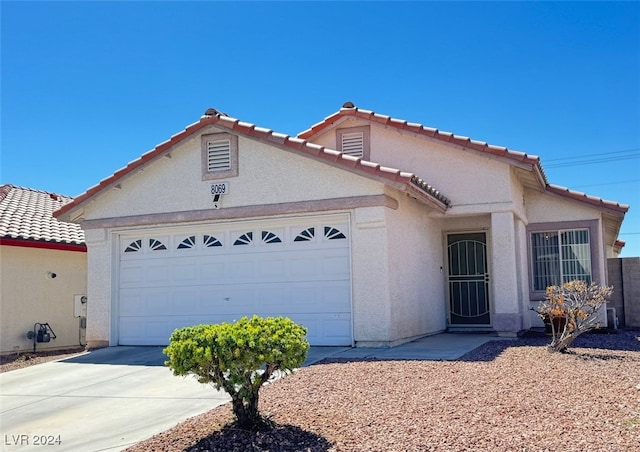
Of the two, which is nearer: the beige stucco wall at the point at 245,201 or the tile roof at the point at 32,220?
the beige stucco wall at the point at 245,201

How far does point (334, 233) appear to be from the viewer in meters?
12.0

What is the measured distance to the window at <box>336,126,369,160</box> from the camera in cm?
1520

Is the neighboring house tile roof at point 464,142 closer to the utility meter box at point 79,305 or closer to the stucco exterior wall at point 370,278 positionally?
the stucco exterior wall at point 370,278

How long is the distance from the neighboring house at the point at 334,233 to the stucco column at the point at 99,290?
0.10 feet

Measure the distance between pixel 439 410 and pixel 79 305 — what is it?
41.3 ft

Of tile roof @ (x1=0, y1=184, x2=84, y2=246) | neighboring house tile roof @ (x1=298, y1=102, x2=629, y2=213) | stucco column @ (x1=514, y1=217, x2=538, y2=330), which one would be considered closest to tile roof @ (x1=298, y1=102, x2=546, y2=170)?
neighboring house tile roof @ (x1=298, y1=102, x2=629, y2=213)

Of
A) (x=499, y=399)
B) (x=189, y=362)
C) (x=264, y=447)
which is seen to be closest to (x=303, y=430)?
(x=264, y=447)

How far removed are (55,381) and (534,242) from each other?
11.3m

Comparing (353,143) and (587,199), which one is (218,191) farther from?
(587,199)

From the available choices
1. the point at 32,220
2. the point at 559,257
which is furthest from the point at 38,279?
the point at 559,257

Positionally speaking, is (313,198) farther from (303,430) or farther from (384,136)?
(303,430)

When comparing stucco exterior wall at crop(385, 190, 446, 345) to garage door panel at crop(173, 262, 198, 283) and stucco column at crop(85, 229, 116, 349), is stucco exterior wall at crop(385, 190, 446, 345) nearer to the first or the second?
garage door panel at crop(173, 262, 198, 283)

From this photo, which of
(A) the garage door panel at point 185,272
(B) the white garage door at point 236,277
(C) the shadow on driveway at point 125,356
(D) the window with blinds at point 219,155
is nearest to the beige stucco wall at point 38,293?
(C) the shadow on driveway at point 125,356

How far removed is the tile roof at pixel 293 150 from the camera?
11188 millimetres
